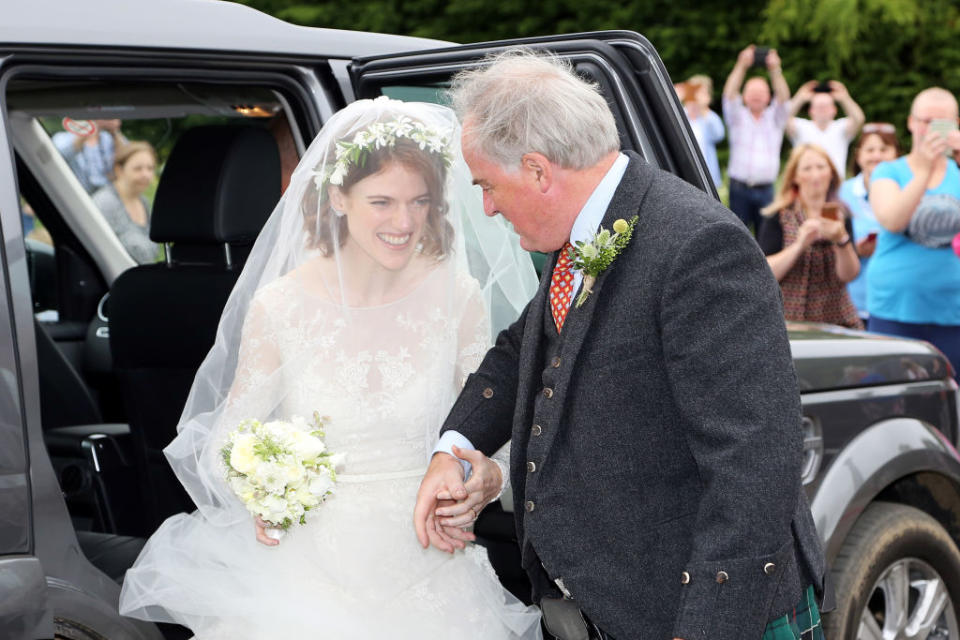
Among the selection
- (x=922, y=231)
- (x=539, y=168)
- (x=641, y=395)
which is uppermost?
(x=539, y=168)

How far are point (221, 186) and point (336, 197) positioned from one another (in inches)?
26.7

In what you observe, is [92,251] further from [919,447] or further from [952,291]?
[952,291]

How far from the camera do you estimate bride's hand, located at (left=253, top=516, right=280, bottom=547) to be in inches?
102

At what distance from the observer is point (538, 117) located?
2.10 m

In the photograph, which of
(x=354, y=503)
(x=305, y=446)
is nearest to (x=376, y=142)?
(x=305, y=446)

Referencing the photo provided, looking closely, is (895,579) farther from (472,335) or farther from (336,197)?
(336,197)

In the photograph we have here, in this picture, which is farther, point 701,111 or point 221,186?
point 701,111

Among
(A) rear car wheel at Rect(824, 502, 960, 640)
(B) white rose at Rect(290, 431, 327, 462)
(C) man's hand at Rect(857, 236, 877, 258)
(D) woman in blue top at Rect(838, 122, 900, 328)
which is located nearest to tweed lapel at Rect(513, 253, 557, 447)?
(B) white rose at Rect(290, 431, 327, 462)

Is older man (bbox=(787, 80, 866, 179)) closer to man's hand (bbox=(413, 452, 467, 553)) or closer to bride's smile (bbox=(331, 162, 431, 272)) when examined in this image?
bride's smile (bbox=(331, 162, 431, 272))

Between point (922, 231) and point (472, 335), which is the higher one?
point (472, 335)

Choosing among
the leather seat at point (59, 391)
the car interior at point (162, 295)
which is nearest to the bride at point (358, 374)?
the car interior at point (162, 295)

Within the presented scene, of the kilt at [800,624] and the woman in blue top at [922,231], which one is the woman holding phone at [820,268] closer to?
the woman in blue top at [922,231]

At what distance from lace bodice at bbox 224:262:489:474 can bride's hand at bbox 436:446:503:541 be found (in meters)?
0.24

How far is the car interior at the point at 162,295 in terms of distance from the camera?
336cm
